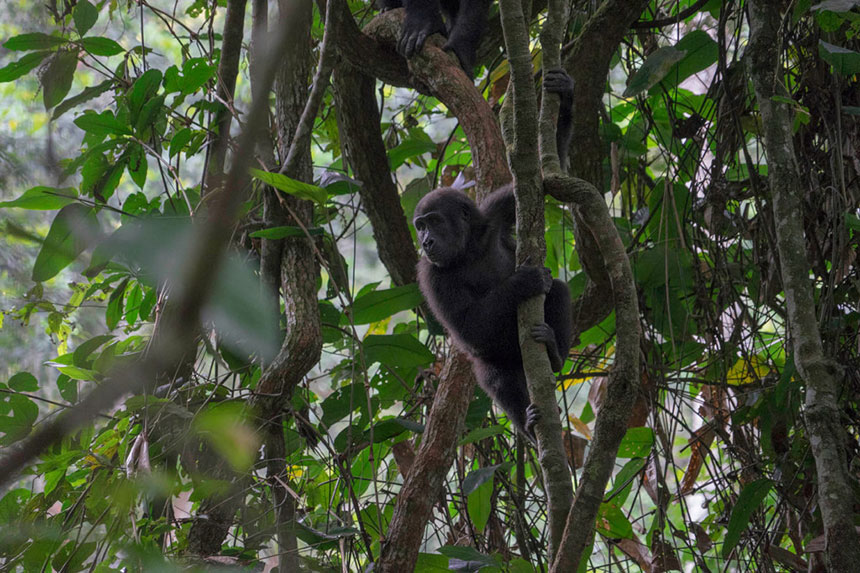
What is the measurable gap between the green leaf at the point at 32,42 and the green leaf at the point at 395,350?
170cm

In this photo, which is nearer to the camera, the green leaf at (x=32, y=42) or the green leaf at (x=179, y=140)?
the green leaf at (x=32, y=42)

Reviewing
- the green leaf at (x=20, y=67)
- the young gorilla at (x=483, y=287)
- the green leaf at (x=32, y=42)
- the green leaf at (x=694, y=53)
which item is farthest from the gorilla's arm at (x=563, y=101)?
the green leaf at (x=20, y=67)

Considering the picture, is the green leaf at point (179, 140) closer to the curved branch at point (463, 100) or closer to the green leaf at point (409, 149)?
the curved branch at point (463, 100)

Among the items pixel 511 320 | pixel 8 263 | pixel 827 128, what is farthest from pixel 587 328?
pixel 8 263

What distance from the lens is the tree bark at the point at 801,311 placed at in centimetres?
211

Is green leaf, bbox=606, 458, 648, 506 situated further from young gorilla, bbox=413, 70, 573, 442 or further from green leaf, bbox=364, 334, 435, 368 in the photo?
green leaf, bbox=364, 334, 435, 368

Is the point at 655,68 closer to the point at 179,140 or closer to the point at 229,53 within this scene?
the point at 229,53

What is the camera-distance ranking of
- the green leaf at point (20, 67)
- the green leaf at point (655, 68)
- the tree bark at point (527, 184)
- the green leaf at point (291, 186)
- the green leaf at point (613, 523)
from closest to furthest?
the green leaf at point (291, 186)
the tree bark at point (527, 184)
the green leaf at point (20, 67)
the green leaf at point (655, 68)
the green leaf at point (613, 523)

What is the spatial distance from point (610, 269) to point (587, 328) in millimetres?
1734

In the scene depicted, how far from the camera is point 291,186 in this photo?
2.00 metres

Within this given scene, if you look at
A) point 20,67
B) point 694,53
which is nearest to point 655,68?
point 694,53

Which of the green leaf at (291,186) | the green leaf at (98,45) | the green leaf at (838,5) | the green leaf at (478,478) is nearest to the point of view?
the green leaf at (291,186)

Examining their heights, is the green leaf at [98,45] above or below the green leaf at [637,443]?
above

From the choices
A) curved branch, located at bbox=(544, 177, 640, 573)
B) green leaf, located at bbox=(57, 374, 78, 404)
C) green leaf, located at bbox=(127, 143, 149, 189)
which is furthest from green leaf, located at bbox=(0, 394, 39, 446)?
curved branch, located at bbox=(544, 177, 640, 573)
